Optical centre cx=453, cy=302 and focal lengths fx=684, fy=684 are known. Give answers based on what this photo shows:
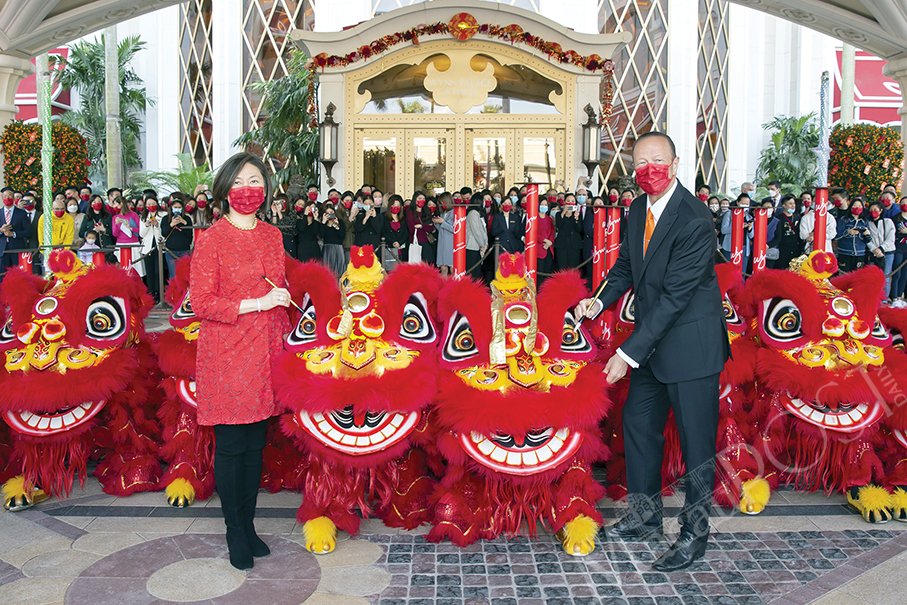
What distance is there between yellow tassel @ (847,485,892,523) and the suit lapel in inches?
59.2

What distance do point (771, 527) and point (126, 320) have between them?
3.02 meters

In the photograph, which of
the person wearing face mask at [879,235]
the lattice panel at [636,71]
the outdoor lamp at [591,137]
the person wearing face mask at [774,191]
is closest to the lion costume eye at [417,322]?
the person wearing face mask at [879,235]

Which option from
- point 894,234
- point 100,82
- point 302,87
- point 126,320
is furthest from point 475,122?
point 100,82

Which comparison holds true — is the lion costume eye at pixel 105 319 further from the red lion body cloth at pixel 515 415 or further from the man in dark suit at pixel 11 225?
the man in dark suit at pixel 11 225

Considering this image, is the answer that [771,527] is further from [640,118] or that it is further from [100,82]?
[100,82]

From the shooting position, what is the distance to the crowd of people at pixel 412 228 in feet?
26.4

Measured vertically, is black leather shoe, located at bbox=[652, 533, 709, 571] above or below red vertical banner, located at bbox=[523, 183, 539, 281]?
below

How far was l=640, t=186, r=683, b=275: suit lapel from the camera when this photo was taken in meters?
2.51

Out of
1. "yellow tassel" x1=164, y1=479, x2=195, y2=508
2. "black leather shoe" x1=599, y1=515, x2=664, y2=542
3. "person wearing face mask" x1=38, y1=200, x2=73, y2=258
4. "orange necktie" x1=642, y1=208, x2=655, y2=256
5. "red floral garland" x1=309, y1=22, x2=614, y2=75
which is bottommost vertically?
"black leather shoe" x1=599, y1=515, x2=664, y2=542

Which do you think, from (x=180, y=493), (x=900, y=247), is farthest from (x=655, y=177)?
(x=900, y=247)

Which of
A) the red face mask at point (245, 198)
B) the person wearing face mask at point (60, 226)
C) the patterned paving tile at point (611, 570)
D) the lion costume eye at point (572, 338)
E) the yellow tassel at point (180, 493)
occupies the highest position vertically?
the person wearing face mask at point (60, 226)

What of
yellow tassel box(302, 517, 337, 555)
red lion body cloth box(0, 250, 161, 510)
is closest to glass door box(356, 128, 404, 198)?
red lion body cloth box(0, 250, 161, 510)

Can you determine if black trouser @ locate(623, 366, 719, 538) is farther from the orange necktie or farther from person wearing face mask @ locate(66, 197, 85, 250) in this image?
person wearing face mask @ locate(66, 197, 85, 250)

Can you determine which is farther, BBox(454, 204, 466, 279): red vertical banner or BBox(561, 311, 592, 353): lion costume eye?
BBox(454, 204, 466, 279): red vertical banner
